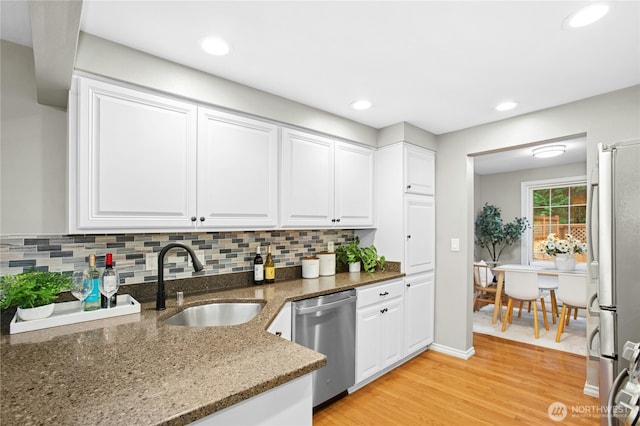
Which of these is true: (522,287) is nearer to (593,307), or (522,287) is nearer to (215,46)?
(593,307)

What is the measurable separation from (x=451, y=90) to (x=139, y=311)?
2.51 meters

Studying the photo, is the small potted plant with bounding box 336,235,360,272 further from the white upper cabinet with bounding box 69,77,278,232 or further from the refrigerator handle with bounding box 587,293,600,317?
the refrigerator handle with bounding box 587,293,600,317

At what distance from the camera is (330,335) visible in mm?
2322

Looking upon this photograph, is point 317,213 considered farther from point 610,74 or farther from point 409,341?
point 610,74

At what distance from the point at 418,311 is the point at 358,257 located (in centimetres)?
82

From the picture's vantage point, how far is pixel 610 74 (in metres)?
2.13

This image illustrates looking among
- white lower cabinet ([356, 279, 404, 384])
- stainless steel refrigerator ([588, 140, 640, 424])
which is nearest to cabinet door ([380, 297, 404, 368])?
white lower cabinet ([356, 279, 404, 384])

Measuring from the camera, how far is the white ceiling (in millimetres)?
1499

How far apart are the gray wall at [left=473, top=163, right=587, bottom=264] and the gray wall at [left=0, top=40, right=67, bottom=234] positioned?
578cm

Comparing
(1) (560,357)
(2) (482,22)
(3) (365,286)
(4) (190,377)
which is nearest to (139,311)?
(4) (190,377)

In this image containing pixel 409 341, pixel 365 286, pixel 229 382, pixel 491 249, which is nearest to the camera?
pixel 229 382

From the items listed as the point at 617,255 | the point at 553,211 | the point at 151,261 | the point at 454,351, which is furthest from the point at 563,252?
the point at 151,261

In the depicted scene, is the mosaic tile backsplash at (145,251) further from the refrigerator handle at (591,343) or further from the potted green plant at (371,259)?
the refrigerator handle at (591,343)

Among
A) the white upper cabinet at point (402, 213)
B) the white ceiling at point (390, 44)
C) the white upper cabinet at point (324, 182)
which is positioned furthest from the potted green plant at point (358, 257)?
the white ceiling at point (390, 44)
